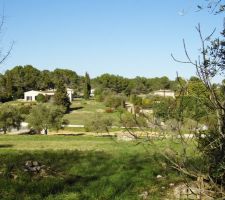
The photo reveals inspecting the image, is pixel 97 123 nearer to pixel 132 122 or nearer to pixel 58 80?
pixel 132 122

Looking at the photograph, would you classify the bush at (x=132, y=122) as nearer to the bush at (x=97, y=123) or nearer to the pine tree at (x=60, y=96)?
the bush at (x=97, y=123)

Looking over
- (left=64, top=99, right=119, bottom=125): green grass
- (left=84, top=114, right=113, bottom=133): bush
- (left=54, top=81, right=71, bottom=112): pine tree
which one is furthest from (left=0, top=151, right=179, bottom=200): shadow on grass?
(left=54, top=81, right=71, bottom=112): pine tree

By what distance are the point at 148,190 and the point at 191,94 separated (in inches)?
238

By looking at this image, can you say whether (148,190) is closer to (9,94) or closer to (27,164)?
(27,164)

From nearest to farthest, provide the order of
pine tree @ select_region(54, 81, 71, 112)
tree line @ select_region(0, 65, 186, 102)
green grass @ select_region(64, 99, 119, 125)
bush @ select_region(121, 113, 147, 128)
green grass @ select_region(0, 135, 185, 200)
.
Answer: bush @ select_region(121, 113, 147, 128) → green grass @ select_region(0, 135, 185, 200) → green grass @ select_region(64, 99, 119, 125) → pine tree @ select_region(54, 81, 71, 112) → tree line @ select_region(0, 65, 186, 102)

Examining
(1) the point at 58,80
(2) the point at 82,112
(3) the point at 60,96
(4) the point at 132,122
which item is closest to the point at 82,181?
(4) the point at 132,122

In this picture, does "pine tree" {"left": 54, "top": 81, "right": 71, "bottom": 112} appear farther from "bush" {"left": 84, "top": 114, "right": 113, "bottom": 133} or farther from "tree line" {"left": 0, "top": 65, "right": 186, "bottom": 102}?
"bush" {"left": 84, "top": 114, "right": 113, "bottom": 133}

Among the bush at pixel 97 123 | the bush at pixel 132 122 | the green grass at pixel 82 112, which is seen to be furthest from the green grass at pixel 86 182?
the green grass at pixel 82 112

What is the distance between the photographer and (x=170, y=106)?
3684 millimetres

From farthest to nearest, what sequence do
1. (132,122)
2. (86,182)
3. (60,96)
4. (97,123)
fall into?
(60,96)
(97,123)
(86,182)
(132,122)

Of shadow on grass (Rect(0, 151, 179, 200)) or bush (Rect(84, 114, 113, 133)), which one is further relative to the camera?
bush (Rect(84, 114, 113, 133))

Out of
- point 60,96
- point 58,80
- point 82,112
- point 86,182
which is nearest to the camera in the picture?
point 86,182

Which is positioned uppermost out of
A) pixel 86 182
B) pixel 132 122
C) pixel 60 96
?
pixel 60 96

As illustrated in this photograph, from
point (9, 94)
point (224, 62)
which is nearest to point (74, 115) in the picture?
point (9, 94)
